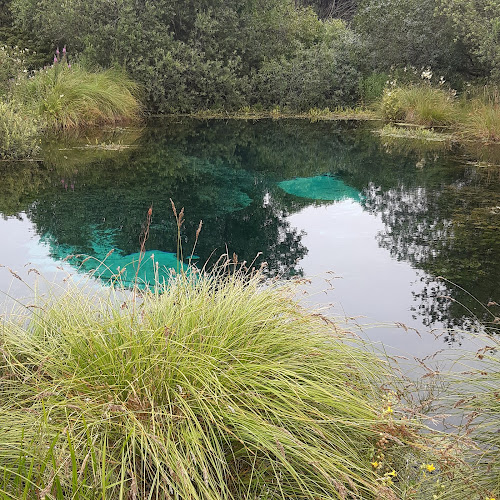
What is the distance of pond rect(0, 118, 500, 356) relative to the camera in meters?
4.01

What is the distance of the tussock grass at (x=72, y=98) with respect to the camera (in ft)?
35.1

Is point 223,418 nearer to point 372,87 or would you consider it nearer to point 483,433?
point 483,433

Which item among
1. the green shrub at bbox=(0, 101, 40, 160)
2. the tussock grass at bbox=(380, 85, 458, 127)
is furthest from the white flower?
the green shrub at bbox=(0, 101, 40, 160)

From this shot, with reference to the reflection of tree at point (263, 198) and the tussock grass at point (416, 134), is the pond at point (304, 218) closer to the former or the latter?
the reflection of tree at point (263, 198)

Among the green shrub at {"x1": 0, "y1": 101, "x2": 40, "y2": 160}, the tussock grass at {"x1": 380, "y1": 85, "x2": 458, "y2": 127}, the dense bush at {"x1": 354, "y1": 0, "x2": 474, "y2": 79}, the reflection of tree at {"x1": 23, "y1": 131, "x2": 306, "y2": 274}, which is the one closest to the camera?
the reflection of tree at {"x1": 23, "y1": 131, "x2": 306, "y2": 274}

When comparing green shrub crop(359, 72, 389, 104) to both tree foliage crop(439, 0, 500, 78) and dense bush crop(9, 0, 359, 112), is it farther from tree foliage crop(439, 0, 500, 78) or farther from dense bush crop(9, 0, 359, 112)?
tree foliage crop(439, 0, 500, 78)

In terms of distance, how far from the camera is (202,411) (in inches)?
74.4

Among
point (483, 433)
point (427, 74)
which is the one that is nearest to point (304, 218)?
point (483, 433)

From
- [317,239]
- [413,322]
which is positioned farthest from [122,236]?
[413,322]

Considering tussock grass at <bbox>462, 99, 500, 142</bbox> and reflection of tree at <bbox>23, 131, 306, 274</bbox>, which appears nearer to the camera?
reflection of tree at <bbox>23, 131, 306, 274</bbox>

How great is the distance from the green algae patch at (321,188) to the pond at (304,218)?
3 cm

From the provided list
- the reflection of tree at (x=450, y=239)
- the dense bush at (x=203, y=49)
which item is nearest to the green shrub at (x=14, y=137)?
the reflection of tree at (x=450, y=239)

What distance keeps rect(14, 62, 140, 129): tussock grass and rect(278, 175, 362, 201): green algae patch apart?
5.31m

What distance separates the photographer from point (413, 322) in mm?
3627
